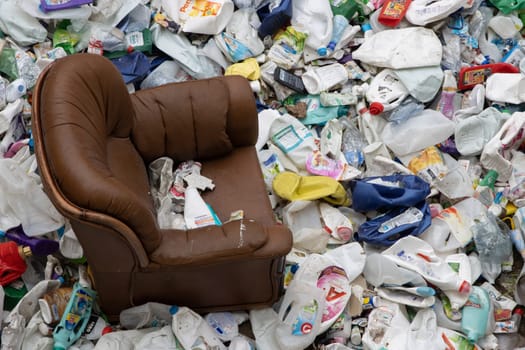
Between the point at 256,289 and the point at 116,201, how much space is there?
0.79 meters

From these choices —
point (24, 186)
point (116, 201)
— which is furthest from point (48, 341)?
point (116, 201)

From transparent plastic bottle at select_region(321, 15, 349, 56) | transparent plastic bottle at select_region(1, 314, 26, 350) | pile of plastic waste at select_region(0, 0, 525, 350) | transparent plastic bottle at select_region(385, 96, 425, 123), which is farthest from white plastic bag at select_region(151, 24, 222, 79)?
transparent plastic bottle at select_region(1, 314, 26, 350)

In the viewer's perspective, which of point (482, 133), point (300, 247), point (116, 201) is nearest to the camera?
point (116, 201)

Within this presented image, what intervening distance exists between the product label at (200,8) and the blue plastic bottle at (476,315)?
1.93 m

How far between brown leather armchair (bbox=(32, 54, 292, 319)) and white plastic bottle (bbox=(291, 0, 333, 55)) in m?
0.90

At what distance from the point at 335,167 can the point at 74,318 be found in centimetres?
140

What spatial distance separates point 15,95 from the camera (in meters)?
2.79

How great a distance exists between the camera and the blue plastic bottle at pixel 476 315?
2461 mm

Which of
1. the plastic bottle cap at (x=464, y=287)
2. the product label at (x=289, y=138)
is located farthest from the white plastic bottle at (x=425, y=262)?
the product label at (x=289, y=138)

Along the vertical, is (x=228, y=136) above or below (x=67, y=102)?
below

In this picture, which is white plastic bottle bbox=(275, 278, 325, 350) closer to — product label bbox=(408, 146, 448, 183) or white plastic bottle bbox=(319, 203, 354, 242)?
white plastic bottle bbox=(319, 203, 354, 242)

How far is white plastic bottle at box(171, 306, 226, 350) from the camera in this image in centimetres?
229

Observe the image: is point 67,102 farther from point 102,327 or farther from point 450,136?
point 450,136

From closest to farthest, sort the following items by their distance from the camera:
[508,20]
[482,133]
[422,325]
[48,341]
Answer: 1. [48,341]
2. [422,325]
3. [482,133]
4. [508,20]
